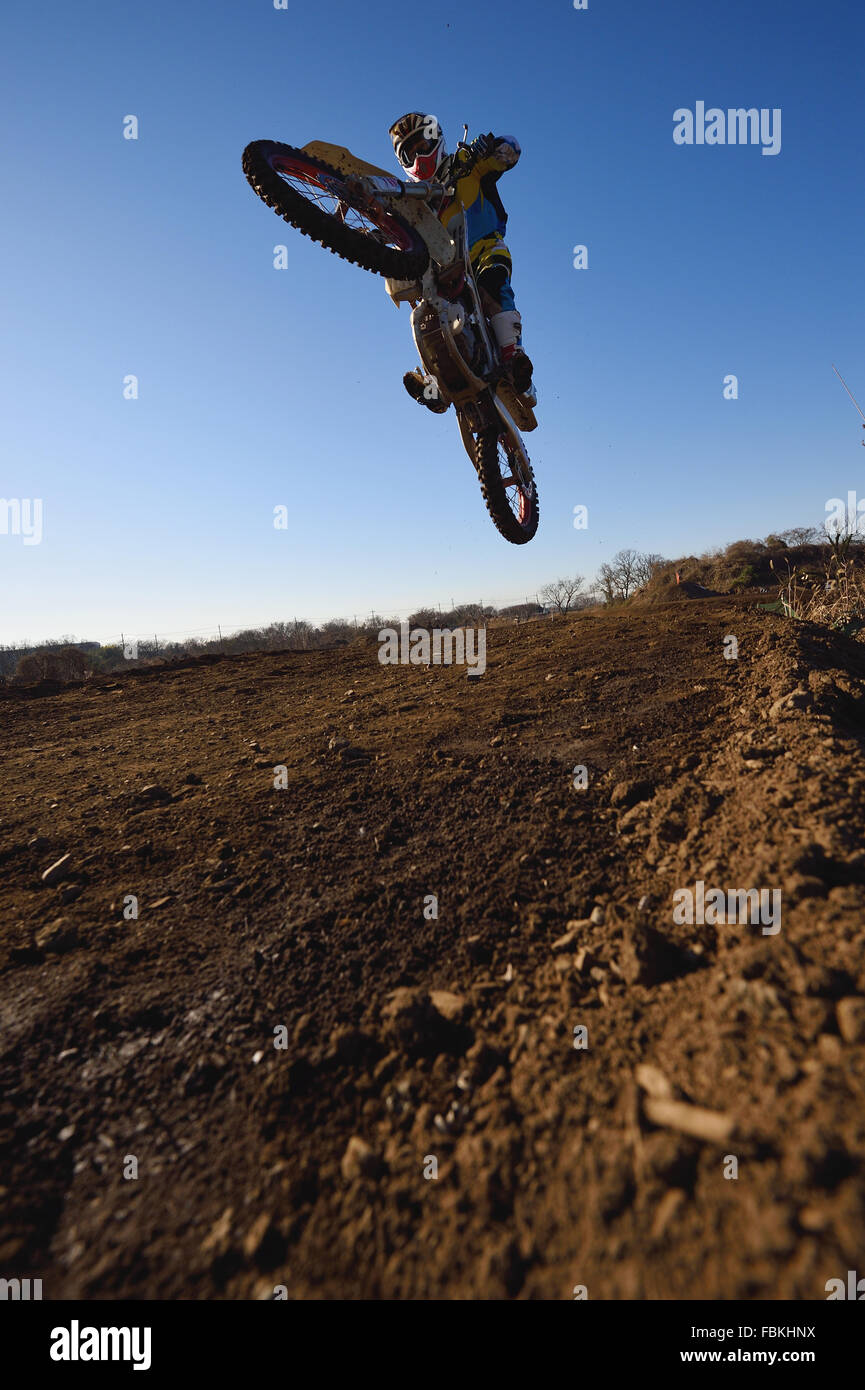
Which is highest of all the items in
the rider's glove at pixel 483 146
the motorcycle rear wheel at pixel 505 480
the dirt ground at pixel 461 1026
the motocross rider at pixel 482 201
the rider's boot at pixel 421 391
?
the rider's glove at pixel 483 146

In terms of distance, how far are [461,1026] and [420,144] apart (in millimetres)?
6751

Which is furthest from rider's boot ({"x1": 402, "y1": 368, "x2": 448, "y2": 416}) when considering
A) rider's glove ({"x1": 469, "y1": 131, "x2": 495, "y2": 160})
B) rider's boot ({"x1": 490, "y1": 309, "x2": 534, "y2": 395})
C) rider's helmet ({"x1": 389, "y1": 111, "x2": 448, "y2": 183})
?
rider's glove ({"x1": 469, "y1": 131, "x2": 495, "y2": 160})

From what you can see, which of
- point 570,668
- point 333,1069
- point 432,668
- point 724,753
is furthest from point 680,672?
point 333,1069

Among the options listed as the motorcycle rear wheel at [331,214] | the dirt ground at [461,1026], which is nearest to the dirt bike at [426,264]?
the motorcycle rear wheel at [331,214]

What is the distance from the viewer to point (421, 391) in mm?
6105

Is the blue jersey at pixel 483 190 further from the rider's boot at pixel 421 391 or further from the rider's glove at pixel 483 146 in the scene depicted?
the rider's boot at pixel 421 391

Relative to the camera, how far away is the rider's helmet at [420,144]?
Result: 4.77 m

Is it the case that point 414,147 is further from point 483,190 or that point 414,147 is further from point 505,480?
point 505,480

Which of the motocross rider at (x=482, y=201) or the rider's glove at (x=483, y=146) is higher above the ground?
the rider's glove at (x=483, y=146)

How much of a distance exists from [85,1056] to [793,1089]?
184 centimetres

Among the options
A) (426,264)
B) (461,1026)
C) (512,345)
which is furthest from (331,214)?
(461,1026)

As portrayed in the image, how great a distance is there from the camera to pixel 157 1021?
1.68m

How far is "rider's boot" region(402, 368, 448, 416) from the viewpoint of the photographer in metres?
5.82

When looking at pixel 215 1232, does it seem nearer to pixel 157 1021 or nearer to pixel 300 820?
pixel 157 1021
